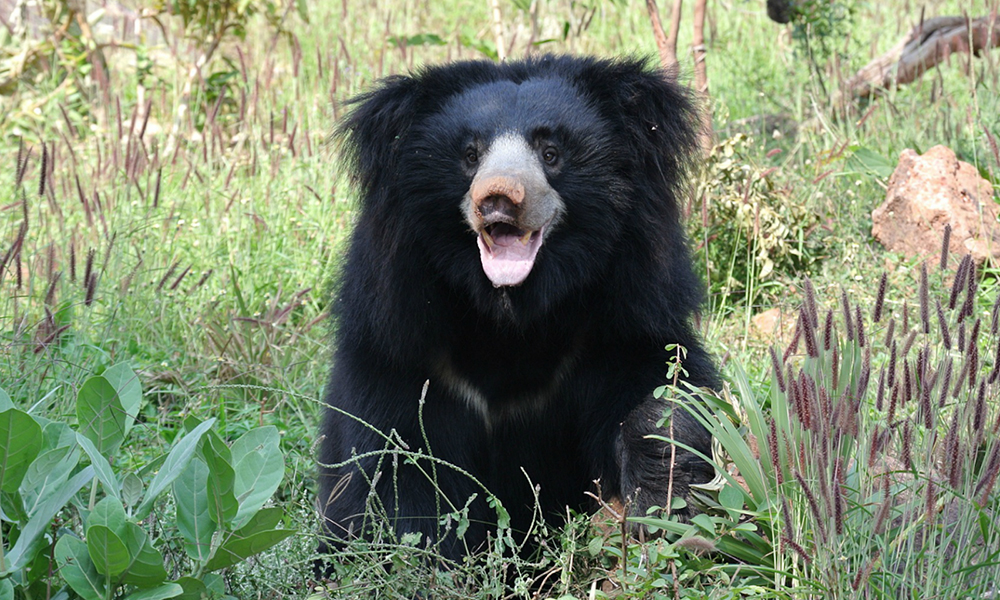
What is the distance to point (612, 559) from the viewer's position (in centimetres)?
285

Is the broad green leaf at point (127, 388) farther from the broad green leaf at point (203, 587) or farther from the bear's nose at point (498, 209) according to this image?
the bear's nose at point (498, 209)

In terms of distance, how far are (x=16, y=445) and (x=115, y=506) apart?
27 cm

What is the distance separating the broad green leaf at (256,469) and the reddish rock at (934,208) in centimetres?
308

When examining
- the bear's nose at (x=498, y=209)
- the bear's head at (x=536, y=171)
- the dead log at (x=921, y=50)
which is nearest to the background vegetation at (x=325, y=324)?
the dead log at (x=921, y=50)

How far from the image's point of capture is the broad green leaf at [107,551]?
219 cm

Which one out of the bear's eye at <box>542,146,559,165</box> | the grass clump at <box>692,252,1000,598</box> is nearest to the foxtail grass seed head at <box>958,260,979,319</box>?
the grass clump at <box>692,252,1000,598</box>

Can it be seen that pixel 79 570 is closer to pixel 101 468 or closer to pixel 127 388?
pixel 101 468

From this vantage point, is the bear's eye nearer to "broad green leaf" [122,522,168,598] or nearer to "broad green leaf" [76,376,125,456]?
"broad green leaf" [76,376,125,456]

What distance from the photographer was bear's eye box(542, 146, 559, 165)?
9.57ft

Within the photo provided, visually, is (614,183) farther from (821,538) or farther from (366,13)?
(366,13)

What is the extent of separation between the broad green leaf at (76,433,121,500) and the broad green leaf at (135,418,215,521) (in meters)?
0.07

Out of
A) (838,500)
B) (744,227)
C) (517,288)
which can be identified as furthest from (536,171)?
(744,227)

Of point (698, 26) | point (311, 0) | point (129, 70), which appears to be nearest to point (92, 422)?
point (698, 26)

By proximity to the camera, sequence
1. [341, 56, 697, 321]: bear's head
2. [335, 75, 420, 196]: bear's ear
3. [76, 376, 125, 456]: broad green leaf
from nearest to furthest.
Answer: [76, 376, 125, 456]: broad green leaf, [341, 56, 697, 321]: bear's head, [335, 75, 420, 196]: bear's ear
